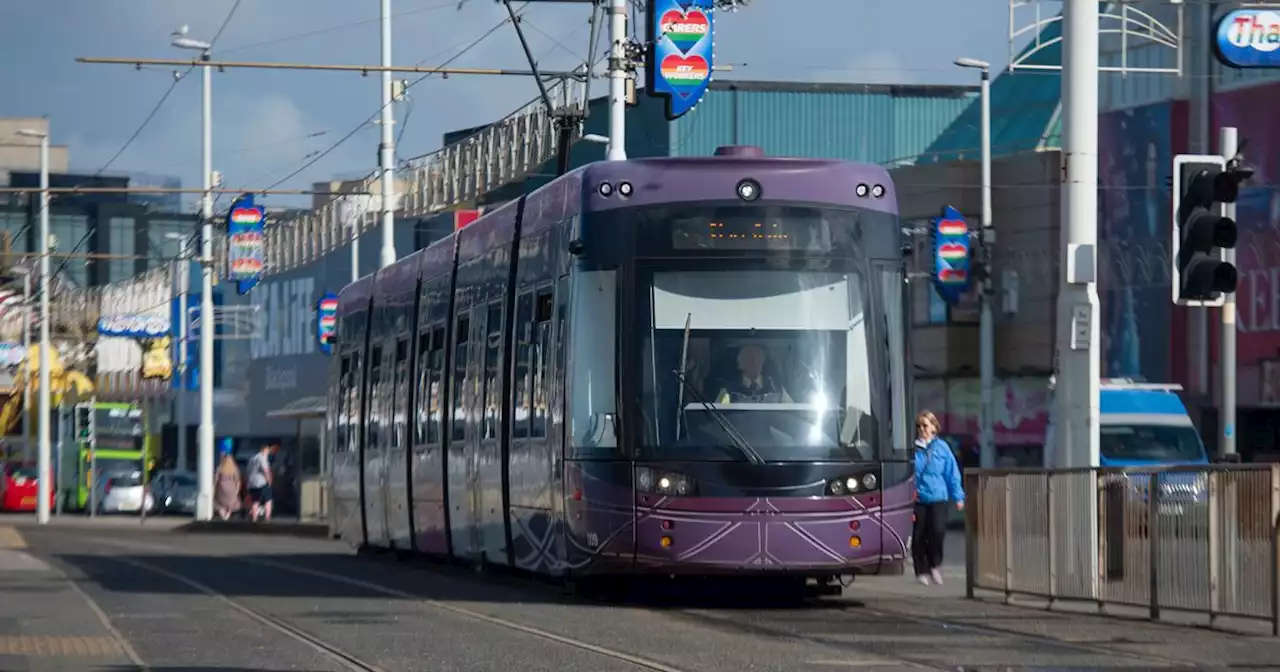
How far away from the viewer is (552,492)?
59.5ft

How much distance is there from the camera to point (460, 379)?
21906 millimetres

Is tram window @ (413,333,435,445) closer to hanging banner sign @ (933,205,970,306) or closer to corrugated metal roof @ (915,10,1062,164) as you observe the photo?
hanging banner sign @ (933,205,970,306)

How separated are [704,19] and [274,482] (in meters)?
41.9

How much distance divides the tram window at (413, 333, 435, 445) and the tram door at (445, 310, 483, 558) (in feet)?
3.59

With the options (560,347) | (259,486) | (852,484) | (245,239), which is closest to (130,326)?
(259,486)

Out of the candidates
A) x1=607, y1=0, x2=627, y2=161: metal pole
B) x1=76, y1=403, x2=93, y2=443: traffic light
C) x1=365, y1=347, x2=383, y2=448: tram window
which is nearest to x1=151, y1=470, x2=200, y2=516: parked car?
x1=76, y1=403, x2=93, y2=443: traffic light

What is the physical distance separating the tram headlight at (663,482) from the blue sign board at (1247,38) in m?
11.7

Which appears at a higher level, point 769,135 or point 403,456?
point 769,135

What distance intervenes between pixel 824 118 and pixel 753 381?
50.9m

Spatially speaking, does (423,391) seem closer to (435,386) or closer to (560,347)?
(435,386)

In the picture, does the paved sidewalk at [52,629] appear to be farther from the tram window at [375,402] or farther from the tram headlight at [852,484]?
the tram headlight at [852,484]

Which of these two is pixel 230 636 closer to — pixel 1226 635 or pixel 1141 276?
pixel 1226 635

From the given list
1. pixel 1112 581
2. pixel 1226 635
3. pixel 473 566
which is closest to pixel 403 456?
pixel 473 566

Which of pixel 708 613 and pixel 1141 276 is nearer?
pixel 708 613
